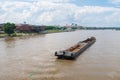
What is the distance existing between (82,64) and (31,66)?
17.2ft

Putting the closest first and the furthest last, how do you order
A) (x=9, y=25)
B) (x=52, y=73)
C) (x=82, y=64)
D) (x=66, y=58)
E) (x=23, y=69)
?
(x=52, y=73) < (x=23, y=69) < (x=82, y=64) < (x=66, y=58) < (x=9, y=25)

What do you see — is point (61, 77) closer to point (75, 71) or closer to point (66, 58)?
point (75, 71)

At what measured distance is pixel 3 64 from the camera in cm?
2177

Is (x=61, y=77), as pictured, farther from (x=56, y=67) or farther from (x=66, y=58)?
(x=66, y=58)

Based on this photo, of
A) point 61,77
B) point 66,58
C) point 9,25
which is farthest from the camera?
point 9,25

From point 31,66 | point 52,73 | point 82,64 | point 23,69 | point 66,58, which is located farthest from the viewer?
point 66,58

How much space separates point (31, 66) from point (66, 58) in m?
4.87

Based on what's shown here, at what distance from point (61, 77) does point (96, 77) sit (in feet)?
9.16

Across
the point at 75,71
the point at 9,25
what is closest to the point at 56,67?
the point at 75,71

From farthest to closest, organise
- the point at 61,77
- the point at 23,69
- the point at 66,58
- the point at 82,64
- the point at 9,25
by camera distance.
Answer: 1. the point at 9,25
2. the point at 66,58
3. the point at 82,64
4. the point at 23,69
5. the point at 61,77

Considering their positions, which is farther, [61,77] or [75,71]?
[75,71]

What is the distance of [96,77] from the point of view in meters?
17.1

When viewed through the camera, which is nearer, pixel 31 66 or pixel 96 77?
pixel 96 77

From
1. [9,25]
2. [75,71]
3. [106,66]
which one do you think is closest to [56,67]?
[75,71]
